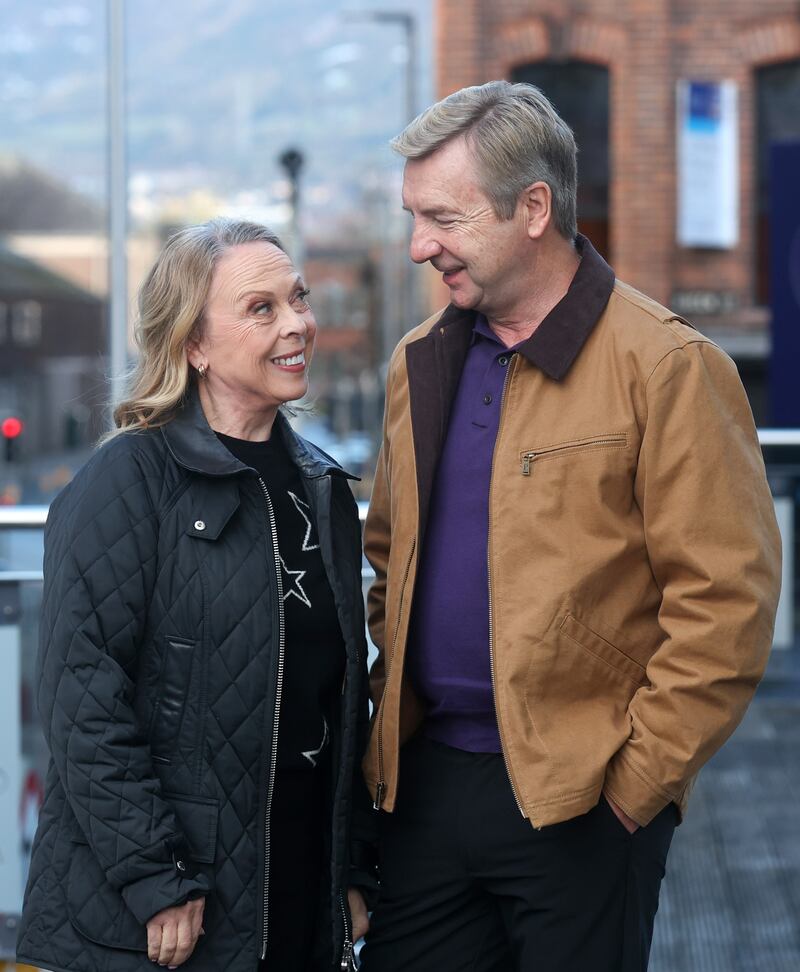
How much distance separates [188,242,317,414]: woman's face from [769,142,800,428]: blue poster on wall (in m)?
7.30

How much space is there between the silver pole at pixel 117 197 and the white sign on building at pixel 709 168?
38.1 feet

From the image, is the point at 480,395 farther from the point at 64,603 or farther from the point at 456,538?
the point at 64,603

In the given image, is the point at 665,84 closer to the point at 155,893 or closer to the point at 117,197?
the point at 117,197

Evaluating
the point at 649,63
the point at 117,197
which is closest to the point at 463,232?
the point at 117,197

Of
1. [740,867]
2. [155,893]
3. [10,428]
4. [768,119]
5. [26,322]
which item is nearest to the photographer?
[155,893]

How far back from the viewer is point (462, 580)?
2543 millimetres

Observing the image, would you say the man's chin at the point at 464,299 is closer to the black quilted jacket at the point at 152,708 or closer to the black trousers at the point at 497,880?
→ the black quilted jacket at the point at 152,708

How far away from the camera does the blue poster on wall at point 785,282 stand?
9.38m

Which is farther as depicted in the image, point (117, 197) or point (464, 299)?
point (117, 197)

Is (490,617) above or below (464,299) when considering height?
below

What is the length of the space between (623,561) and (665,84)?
1475cm

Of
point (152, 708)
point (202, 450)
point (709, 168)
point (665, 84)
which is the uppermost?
point (665, 84)

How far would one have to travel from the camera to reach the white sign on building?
16109 mm

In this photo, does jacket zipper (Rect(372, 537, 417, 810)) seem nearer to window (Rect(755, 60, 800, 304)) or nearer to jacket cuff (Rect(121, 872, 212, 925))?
jacket cuff (Rect(121, 872, 212, 925))
